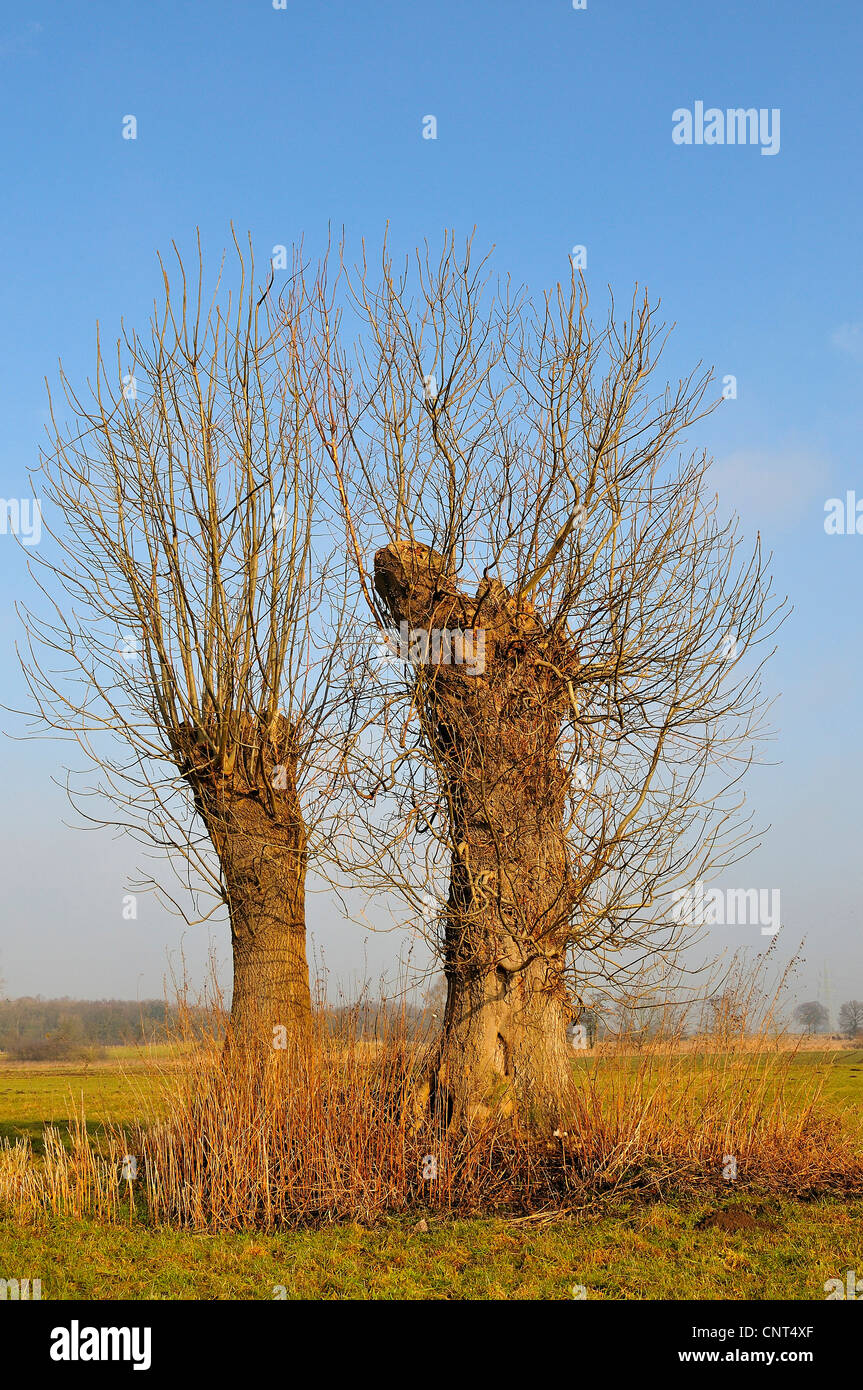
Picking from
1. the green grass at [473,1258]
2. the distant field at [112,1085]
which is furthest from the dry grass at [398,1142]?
the green grass at [473,1258]

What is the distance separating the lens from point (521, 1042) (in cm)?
1010

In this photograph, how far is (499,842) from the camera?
396 inches

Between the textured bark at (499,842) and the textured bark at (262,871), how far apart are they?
1746 mm

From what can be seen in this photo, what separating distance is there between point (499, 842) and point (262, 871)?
272 centimetres

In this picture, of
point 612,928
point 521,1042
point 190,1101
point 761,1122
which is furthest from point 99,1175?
point 761,1122

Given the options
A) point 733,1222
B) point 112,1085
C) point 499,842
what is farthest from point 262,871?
point 112,1085

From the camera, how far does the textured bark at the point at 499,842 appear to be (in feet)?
32.8

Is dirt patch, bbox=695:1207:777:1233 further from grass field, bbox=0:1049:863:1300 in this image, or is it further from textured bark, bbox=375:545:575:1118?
textured bark, bbox=375:545:575:1118

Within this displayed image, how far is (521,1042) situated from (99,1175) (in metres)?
4.09

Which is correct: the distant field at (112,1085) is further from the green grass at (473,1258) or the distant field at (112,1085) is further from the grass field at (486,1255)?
the green grass at (473,1258)

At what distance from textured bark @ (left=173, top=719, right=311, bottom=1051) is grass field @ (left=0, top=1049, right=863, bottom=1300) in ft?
5.08
